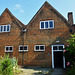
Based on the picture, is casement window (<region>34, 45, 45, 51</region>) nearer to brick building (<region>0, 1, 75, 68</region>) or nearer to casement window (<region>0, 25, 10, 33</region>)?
brick building (<region>0, 1, 75, 68</region>)

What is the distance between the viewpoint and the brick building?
14.7 m

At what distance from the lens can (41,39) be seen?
15422mm

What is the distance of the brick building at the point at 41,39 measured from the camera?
1472cm

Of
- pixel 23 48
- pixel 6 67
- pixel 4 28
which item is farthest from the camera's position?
pixel 4 28

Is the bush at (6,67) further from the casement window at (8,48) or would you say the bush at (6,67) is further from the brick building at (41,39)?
the casement window at (8,48)

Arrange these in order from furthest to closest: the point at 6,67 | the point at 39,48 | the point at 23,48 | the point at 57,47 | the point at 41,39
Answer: the point at 23,48, the point at 41,39, the point at 39,48, the point at 57,47, the point at 6,67

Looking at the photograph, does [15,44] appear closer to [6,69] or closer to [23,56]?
[23,56]

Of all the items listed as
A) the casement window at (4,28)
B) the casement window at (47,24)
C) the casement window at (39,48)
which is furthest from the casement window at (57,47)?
the casement window at (4,28)

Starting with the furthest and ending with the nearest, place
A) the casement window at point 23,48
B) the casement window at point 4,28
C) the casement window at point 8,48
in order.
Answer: the casement window at point 4,28
the casement window at point 8,48
the casement window at point 23,48

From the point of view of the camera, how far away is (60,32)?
48.9ft

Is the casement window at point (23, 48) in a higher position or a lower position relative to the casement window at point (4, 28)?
lower

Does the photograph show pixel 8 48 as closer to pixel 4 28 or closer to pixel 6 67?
pixel 4 28

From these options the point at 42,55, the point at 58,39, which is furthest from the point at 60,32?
the point at 42,55

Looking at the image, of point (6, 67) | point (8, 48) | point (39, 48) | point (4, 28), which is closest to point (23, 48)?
point (39, 48)
